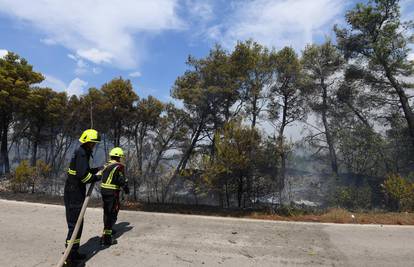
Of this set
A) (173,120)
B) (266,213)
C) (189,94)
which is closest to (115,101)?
(173,120)

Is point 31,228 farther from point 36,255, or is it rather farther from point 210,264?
point 210,264

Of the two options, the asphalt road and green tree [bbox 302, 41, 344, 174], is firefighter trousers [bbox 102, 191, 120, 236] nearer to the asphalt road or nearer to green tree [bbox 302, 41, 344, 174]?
the asphalt road

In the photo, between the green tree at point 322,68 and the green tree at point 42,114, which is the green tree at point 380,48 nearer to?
the green tree at point 322,68

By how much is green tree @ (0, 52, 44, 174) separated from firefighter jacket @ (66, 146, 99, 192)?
15227 mm

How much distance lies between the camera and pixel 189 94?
15.8 m

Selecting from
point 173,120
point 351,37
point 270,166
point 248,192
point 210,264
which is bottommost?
point 210,264

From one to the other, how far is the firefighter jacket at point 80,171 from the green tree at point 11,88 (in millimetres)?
15227

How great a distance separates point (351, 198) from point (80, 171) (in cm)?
1097

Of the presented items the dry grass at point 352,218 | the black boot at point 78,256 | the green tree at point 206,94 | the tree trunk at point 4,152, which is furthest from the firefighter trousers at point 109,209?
the tree trunk at point 4,152

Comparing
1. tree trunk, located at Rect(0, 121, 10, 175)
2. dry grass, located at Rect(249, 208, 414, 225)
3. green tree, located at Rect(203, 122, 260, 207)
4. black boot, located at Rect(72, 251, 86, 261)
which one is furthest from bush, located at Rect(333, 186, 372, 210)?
tree trunk, located at Rect(0, 121, 10, 175)

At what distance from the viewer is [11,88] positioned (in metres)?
18.7

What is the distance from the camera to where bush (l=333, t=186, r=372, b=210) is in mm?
13242

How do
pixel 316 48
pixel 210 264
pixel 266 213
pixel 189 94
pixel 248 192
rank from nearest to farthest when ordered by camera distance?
pixel 210 264
pixel 266 213
pixel 248 192
pixel 189 94
pixel 316 48

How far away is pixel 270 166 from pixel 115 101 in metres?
9.24
